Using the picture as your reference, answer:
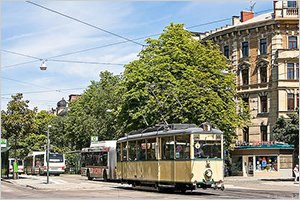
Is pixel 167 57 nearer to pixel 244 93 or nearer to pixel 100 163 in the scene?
pixel 100 163

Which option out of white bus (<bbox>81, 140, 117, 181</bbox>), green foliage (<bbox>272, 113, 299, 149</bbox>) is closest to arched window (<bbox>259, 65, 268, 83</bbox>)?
green foliage (<bbox>272, 113, 299, 149</bbox>)

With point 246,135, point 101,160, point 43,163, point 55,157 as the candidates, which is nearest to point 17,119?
point 101,160

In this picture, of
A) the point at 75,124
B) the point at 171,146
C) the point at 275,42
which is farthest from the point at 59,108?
the point at 171,146

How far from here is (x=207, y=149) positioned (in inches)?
993

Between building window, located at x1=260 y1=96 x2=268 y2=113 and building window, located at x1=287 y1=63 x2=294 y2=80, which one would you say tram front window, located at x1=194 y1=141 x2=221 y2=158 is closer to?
building window, located at x1=287 y1=63 x2=294 y2=80

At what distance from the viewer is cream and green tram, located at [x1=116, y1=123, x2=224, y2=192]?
24844mm

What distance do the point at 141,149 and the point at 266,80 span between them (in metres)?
30.0

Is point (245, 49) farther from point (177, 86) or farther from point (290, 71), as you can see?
point (177, 86)

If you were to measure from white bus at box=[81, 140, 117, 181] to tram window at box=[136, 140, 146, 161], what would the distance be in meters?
10.5

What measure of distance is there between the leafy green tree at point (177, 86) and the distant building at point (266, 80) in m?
6.40

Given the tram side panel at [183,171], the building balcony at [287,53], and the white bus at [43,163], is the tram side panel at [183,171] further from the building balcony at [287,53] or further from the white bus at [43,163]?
the white bus at [43,163]

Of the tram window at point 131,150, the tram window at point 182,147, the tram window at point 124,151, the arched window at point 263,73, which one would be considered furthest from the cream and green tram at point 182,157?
the arched window at point 263,73

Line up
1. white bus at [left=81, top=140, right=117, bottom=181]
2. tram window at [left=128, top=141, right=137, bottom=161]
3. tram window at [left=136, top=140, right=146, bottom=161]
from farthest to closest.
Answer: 1. white bus at [left=81, top=140, right=117, bottom=181]
2. tram window at [left=128, top=141, right=137, bottom=161]
3. tram window at [left=136, top=140, right=146, bottom=161]

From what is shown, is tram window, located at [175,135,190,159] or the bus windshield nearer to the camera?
tram window, located at [175,135,190,159]
